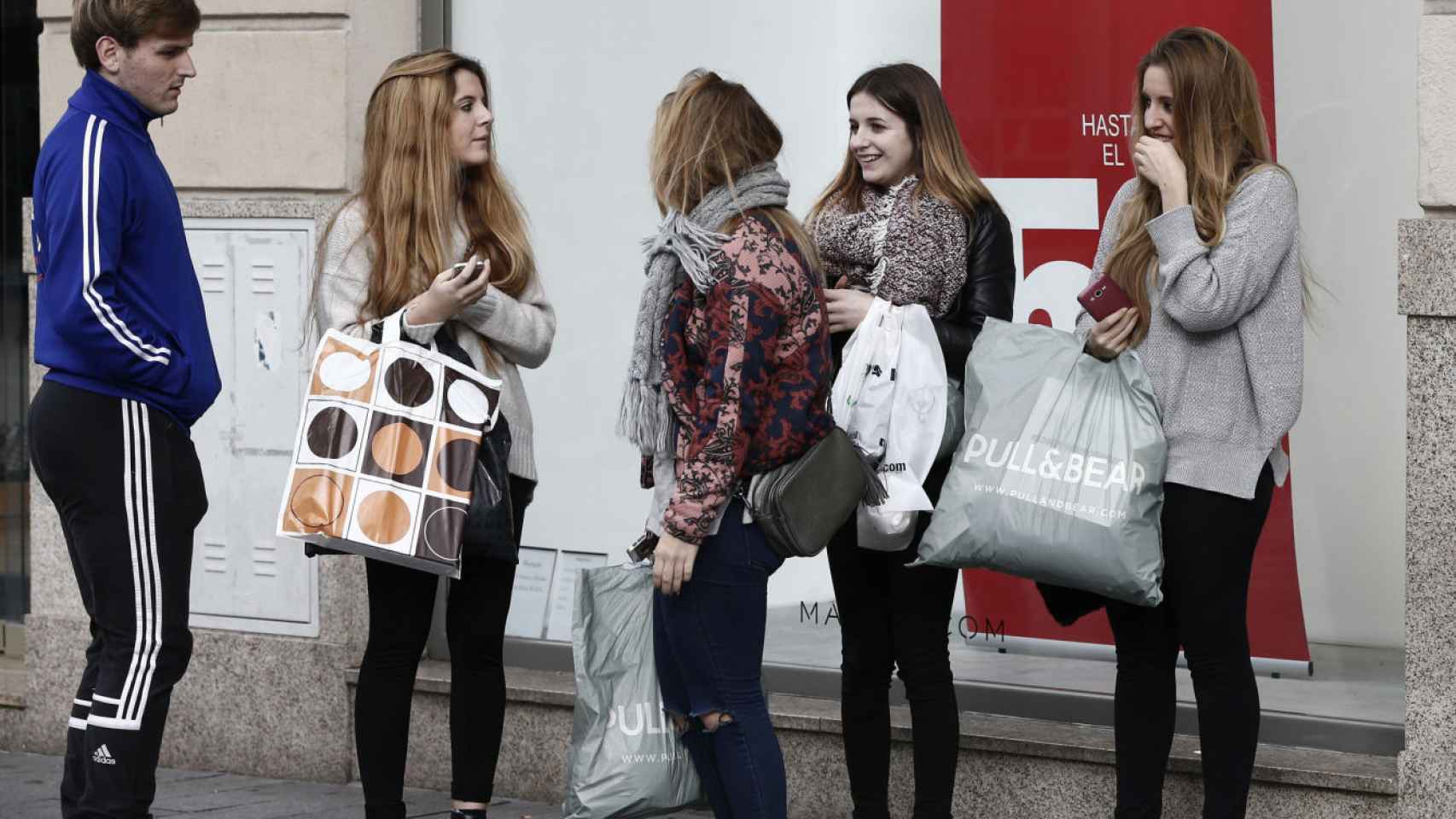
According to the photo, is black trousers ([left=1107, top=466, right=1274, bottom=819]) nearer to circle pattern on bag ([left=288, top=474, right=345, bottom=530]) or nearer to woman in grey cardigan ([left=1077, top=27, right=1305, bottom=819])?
woman in grey cardigan ([left=1077, top=27, right=1305, bottom=819])

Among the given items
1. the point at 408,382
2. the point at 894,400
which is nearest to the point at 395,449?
the point at 408,382

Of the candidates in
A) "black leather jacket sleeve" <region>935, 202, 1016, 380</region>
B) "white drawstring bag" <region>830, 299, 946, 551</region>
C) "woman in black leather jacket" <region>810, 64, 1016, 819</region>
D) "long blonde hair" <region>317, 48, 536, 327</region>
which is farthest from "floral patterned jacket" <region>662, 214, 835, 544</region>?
"long blonde hair" <region>317, 48, 536, 327</region>

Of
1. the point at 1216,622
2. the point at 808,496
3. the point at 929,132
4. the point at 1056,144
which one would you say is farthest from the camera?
the point at 1056,144

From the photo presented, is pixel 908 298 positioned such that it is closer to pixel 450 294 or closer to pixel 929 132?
pixel 929 132

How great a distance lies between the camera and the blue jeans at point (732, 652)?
396cm

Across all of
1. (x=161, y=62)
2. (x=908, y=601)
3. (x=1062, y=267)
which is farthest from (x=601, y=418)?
(x=161, y=62)

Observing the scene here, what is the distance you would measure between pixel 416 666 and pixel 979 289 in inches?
64.6

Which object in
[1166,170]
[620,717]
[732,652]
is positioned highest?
[1166,170]

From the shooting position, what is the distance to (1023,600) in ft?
18.4

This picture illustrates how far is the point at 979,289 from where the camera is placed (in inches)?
178

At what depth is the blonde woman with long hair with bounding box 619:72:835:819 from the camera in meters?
3.86

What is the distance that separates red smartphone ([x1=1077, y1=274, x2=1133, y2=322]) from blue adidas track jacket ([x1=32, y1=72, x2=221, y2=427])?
198cm

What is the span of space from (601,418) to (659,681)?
7.07 feet

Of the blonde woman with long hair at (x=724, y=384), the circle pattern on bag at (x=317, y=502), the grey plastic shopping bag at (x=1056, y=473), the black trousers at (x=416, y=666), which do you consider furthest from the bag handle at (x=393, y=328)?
the grey plastic shopping bag at (x=1056, y=473)
